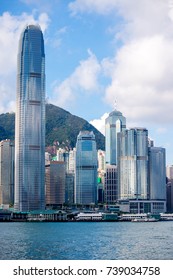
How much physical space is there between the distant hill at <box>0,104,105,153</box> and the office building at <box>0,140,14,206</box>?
13.6 meters

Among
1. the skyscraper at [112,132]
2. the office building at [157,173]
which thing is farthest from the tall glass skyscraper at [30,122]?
the skyscraper at [112,132]

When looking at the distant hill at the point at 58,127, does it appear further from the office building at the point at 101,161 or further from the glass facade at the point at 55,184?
the glass facade at the point at 55,184

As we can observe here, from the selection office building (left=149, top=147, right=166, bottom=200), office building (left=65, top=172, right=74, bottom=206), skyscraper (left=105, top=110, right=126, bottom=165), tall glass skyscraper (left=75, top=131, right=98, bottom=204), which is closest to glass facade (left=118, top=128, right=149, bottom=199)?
office building (left=149, top=147, right=166, bottom=200)

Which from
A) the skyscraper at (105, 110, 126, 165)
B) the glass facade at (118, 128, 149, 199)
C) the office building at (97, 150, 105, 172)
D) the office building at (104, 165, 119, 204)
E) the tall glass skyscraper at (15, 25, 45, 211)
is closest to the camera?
the tall glass skyscraper at (15, 25, 45, 211)

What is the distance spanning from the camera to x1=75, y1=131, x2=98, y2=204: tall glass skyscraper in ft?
256

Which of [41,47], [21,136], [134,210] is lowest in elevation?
[134,210]

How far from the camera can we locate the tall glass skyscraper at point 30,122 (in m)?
67.9

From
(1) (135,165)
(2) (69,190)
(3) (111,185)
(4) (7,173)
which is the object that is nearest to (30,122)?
(4) (7,173)

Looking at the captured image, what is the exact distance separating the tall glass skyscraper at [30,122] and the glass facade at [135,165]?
13043mm

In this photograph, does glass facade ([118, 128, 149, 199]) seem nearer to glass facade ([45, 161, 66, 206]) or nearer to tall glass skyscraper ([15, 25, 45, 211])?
glass facade ([45, 161, 66, 206])
